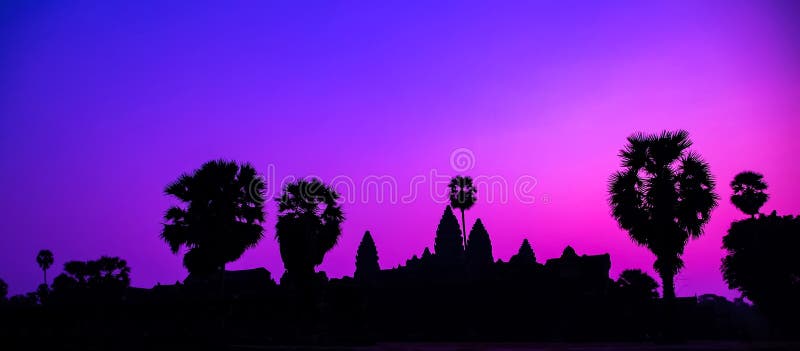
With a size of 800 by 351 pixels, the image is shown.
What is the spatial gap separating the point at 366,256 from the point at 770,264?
62791mm

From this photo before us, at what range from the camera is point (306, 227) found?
27.5m

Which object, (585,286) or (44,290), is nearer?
(585,286)

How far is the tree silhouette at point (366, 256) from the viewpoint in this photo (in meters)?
87.4

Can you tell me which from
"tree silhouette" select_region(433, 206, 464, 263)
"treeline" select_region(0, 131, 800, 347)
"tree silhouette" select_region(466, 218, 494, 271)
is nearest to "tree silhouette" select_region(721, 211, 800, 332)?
"treeline" select_region(0, 131, 800, 347)

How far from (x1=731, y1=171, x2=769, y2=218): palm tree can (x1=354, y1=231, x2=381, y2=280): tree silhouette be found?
58.6 metres

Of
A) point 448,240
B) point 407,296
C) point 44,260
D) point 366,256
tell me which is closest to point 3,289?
point 44,260

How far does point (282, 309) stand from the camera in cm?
2359

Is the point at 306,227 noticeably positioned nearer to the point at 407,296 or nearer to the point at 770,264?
the point at 407,296

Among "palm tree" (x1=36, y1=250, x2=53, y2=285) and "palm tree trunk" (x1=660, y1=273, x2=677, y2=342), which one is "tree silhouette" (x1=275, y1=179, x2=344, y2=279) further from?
"palm tree" (x1=36, y1=250, x2=53, y2=285)

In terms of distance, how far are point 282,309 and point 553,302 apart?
13.3m

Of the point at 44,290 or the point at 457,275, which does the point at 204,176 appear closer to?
the point at 457,275

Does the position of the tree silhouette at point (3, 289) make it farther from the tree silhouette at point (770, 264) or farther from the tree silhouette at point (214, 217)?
the tree silhouette at point (770, 264)

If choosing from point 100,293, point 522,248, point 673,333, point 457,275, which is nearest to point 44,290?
point 100,293

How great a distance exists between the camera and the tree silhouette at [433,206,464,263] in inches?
3378
